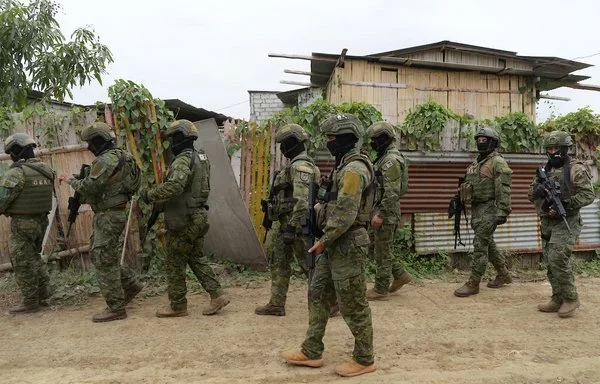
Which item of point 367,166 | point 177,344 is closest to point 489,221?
point 367,166

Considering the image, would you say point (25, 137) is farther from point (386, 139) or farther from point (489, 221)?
point (489, 221)

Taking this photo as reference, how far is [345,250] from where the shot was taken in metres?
3.67

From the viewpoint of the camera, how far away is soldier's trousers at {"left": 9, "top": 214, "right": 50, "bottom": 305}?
17.2ft

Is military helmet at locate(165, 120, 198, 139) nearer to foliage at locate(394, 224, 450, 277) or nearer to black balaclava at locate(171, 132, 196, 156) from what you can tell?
black balaclava at locate(171, 132, 196, 156)

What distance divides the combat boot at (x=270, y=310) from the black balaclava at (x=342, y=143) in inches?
81.6

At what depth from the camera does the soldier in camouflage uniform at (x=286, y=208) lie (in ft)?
15.4

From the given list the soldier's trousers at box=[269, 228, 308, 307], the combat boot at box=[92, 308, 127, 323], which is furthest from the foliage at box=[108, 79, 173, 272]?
the soldier's trousers at box=[269, 228, 308, 307]

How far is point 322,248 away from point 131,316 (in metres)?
2.67

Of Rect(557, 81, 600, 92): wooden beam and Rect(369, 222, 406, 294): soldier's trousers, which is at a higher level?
Rect(557, 81, 600, 92): wooden beam

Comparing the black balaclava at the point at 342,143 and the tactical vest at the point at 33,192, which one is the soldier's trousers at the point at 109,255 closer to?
the tactical vest at the point at 33,192

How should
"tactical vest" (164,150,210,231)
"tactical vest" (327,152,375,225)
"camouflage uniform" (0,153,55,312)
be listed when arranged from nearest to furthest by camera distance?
"tactical vest" (327,152,375,225), "tactical vest" (164,150,210,231), "camouflage uniform" (0,153,55,312)

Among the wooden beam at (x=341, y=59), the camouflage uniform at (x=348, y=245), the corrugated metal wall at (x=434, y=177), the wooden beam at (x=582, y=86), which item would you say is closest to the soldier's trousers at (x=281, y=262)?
the camouflage uniform at (x=348, y=245)

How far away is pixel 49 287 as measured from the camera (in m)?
5.60

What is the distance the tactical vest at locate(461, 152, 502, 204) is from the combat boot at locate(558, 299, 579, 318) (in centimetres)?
146
